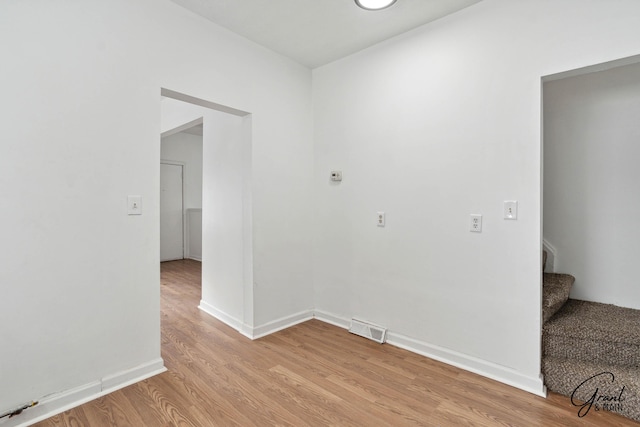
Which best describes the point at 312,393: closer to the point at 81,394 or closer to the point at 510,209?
the point at 81,394

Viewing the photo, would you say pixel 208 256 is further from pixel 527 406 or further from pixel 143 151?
pixel 527 406

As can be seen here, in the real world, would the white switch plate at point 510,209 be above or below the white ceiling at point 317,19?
below

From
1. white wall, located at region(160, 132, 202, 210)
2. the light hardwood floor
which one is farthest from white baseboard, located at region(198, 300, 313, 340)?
white wall, located at region(160, 132, 202, 210)

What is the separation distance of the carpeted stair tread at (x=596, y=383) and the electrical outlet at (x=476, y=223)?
900mm

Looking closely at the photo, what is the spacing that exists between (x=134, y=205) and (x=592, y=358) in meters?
3.04

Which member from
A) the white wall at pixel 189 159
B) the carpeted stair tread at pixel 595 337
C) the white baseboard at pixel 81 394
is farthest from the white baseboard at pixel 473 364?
the white wall at pixel 189 159

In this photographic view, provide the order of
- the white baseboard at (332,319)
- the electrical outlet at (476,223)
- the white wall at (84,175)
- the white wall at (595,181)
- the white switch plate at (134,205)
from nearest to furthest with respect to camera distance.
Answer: the white wall at (84,175) → the white switch plate at (134,205) → the electrical outlet at (476,223) → the white wall at (595,181) → the white baseboard at (332,319)

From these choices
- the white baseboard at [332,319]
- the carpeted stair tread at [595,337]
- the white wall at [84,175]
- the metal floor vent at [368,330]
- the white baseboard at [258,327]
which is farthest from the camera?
the white baseboard at [332,319]

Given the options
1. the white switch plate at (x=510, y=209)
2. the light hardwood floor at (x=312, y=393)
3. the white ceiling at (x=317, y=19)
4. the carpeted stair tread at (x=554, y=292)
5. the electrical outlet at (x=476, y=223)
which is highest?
the white ceiling at (x=317, y=19)

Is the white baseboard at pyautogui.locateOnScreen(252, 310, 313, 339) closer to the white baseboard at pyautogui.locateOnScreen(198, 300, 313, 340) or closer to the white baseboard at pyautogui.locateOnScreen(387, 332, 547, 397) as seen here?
the white baseboard at pyautogui.locateOnScreen(198, 300, 313, 340)

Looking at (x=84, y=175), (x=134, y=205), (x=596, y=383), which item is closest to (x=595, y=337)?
(x=596, y=383)

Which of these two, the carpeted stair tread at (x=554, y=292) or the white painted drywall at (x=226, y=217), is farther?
the white painted drywall at (x=226, y=217)

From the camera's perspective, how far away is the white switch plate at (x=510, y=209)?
79.7 inches

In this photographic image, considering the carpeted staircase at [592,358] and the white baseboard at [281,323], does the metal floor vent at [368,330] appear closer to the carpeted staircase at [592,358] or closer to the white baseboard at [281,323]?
the white baseboard at [281,323]
